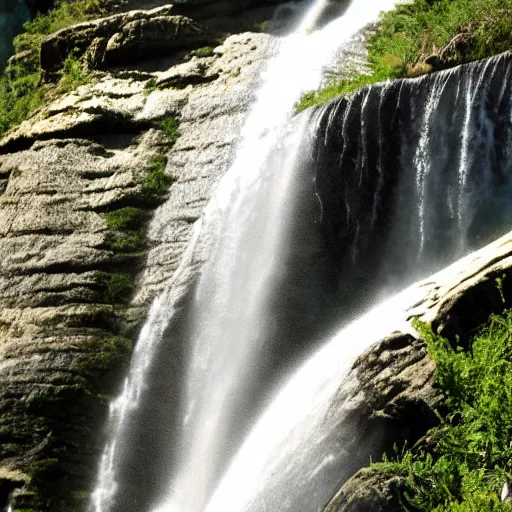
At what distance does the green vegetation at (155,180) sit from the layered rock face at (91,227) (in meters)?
0.01

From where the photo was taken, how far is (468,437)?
5156 millimetres

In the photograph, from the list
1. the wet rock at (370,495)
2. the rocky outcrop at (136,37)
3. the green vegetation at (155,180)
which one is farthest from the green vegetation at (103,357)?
the rocky outcrop at (136,37)

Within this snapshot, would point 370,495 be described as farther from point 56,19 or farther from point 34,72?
point 56,19

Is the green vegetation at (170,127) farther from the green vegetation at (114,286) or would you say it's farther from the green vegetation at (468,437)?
the green vegetation at (468,437)

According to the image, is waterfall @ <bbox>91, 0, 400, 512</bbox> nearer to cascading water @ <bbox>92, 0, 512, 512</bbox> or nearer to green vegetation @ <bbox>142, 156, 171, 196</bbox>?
cascading water @ <bbox>92, 0, 512, 512</bbox>

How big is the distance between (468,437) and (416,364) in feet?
2.59

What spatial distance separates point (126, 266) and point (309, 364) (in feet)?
8.67

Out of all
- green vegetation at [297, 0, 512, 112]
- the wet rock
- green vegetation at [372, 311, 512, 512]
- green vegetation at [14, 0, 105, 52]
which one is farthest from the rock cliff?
green vegetation at [14, 0, 105, 52]

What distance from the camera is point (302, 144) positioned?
8602 mm

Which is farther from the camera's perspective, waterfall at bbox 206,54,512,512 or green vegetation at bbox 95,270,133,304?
green vegetation at bbox 95,270,133,304

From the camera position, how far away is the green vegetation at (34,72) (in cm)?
1211

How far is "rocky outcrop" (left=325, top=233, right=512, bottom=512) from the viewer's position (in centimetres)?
531

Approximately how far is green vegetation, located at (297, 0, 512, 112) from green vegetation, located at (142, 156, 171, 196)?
1931mm

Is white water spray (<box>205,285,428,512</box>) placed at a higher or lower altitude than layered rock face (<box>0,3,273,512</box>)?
lower
